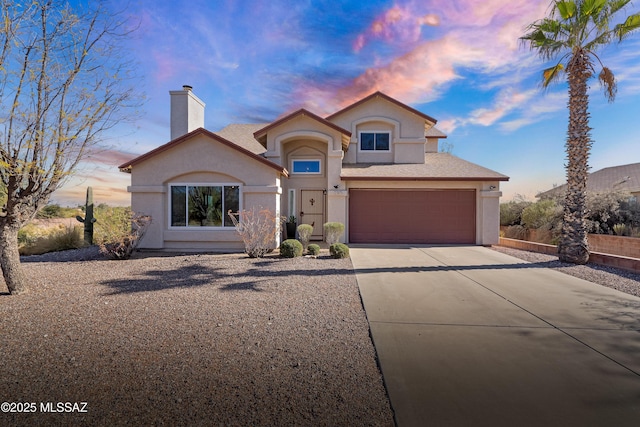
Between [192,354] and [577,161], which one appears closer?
[192,354]

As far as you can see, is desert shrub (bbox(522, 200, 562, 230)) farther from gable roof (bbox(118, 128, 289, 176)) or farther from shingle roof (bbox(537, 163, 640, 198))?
gable roof (bbox(118, 128, 289, 176))

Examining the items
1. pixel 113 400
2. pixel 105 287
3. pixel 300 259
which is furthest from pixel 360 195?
pixel 113 400

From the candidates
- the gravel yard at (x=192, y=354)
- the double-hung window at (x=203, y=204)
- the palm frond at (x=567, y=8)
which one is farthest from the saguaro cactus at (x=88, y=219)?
the palm frond at (x=567, y=8)

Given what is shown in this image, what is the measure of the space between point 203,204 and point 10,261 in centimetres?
658

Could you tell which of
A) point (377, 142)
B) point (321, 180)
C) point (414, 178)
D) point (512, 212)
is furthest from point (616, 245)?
point (321, 180)

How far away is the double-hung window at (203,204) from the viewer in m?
12.8

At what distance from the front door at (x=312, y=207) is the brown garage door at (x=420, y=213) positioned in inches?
64.7

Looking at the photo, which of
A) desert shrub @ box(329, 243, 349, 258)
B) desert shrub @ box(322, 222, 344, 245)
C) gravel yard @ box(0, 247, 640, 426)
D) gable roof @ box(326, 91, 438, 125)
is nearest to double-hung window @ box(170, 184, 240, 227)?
desert shrub @ box(322, 222, 344, 245)

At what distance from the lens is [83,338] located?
4.57 meters

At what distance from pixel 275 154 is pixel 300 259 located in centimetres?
592

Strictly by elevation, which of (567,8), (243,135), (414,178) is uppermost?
(567,8)

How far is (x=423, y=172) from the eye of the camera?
15445 mm

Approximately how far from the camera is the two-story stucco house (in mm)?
12625

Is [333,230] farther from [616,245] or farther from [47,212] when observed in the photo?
[47,212]
